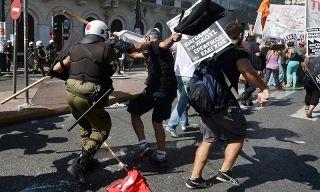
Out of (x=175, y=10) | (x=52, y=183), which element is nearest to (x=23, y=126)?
(x=52, y=183)

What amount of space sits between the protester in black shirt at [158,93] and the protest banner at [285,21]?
13742mm

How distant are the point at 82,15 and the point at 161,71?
22.6 m

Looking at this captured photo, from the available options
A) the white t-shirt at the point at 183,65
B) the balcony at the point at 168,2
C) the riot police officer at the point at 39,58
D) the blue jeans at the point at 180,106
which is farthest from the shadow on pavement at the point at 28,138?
the balcony at the point at 168,2

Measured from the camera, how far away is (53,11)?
24.3 metres

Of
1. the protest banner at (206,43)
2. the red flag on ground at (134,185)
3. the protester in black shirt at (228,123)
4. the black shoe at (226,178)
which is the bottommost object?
the black shoe at (226,178)

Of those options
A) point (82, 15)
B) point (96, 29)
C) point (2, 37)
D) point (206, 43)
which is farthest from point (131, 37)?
point (82, 15)

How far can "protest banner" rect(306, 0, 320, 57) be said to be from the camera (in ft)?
25.1

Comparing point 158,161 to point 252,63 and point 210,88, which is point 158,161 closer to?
point 210,88

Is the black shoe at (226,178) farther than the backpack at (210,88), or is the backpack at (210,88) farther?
the black shoe at (226,178)

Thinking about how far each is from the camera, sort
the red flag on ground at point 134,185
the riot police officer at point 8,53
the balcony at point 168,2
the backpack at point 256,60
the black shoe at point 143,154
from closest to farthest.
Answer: the red flag on ground at point 134,185, the black shoe at point 143,154, the backpack at point 256,60, the riot police officer at point 8,53, the balcony at point 168,2

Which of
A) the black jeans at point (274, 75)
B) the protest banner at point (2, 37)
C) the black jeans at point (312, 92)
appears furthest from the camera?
the protest banner at point (2, 37)

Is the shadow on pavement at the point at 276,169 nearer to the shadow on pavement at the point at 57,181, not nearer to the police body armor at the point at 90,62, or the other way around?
the shadow on pavement at the point at 57,181

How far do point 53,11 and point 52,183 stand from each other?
70.2 ft

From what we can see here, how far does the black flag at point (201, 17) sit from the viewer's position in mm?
4184
